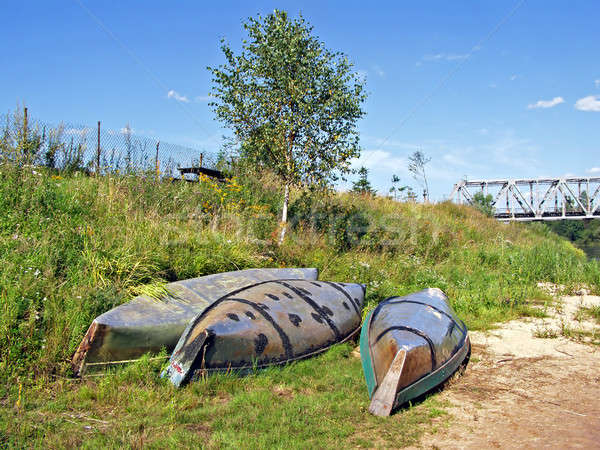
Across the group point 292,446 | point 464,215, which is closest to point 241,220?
point 292,446

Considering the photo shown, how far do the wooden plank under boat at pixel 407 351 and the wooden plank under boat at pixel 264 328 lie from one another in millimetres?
563

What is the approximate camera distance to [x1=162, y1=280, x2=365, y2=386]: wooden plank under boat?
4.25 metres

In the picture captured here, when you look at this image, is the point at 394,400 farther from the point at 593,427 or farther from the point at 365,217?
the point at 365,217

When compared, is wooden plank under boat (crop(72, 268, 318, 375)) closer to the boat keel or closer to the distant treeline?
the boat keel

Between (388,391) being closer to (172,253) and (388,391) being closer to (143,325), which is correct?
(143,325)

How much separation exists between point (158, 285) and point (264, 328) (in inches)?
66.5

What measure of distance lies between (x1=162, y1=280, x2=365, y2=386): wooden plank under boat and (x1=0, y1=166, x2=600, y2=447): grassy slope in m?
0.17

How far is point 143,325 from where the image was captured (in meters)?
4.61

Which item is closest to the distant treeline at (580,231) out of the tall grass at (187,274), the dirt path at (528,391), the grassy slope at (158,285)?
the tall grass at (187,274)

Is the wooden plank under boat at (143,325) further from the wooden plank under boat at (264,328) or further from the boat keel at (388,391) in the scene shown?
the boat keel at (388,391)

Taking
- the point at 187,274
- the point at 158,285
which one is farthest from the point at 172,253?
the point at 158,285

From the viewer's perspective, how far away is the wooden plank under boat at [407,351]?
12.8 ft

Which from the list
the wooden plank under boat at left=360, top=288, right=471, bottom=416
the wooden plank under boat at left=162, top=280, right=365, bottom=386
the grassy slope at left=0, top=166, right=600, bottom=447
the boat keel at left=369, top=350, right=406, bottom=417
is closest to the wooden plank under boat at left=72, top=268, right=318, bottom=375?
the grassy slope at left=0, top=166, right=600, bottom=447

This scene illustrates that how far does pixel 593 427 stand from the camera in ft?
11.4
